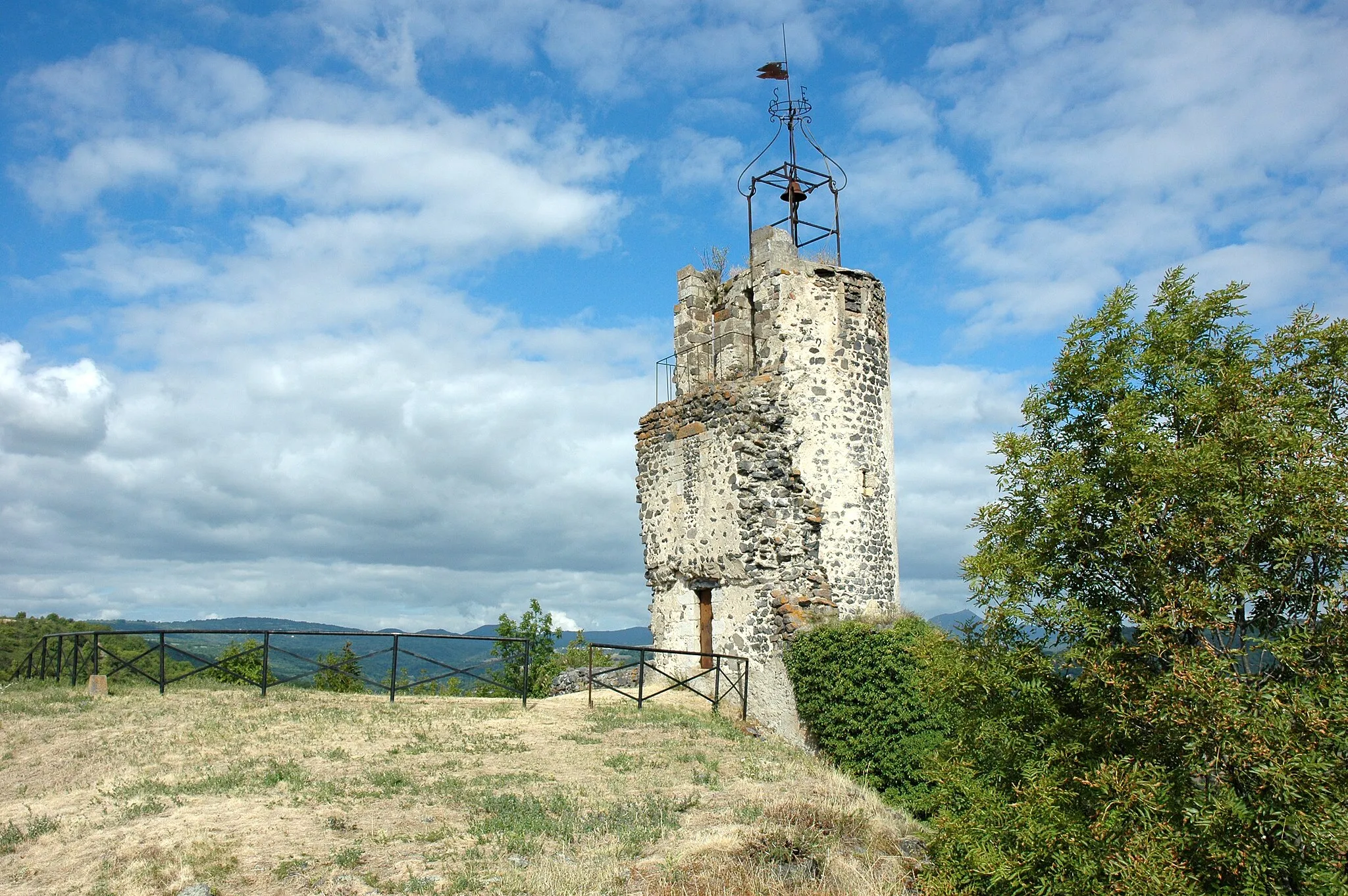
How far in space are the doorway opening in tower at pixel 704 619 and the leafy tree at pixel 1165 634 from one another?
11.0m

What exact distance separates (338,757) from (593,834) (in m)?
4.56

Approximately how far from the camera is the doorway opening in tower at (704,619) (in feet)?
61.6

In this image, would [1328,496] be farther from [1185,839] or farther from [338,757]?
[338,757]

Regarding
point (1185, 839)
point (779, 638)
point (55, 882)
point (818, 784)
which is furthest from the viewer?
point (779, 638)

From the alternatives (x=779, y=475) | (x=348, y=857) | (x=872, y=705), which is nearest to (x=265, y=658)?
(x=348, y=857)

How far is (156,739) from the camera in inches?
505

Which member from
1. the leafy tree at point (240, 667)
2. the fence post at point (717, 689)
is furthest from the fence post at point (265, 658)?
the fence post at point (717, 689)

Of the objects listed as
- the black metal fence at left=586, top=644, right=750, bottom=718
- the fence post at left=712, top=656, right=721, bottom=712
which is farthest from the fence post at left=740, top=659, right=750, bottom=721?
the fence post at left=712, top=656, right=721, bottom=712

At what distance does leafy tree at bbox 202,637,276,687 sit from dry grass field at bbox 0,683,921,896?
76 cm

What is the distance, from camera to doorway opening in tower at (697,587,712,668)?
18.8 meters

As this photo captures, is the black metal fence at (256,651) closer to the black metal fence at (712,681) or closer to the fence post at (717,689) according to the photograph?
the black metal fence at (712,681)

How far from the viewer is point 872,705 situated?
15.5 meters

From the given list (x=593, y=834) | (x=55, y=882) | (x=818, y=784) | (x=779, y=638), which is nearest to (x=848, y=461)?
(x=779, y=638)

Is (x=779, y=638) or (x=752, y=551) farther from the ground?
(x=752, y=551)
